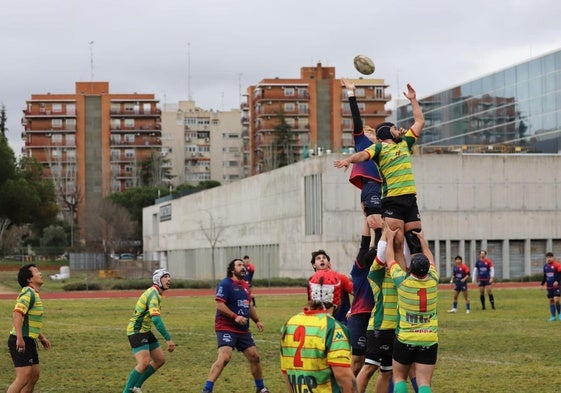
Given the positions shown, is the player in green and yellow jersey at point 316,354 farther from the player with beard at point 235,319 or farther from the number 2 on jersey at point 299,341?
the player with beard at point 235,319

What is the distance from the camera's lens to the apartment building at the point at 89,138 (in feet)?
521

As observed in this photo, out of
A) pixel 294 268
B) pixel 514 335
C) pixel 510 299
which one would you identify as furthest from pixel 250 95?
pixel 514 335

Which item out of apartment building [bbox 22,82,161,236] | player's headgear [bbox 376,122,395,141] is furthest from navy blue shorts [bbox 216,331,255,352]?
apartment building [bbox 22,82,161,236]

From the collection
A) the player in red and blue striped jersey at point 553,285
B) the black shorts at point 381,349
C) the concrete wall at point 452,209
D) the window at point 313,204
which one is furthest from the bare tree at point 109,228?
the black shorts at point 381,349

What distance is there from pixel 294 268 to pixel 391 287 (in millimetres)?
58650

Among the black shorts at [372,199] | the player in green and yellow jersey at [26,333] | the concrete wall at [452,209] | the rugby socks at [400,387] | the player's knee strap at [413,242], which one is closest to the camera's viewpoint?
the rugby socks at [400,387]

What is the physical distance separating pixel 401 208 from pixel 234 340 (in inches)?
206

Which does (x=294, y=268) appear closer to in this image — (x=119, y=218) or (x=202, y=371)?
(x=202, y=371)

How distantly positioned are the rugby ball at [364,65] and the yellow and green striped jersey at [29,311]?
18.0 feet

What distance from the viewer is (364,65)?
13477 millimetres

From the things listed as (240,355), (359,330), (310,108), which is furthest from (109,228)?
(359,330)

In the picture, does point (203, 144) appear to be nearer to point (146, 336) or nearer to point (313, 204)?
point (313, 204)

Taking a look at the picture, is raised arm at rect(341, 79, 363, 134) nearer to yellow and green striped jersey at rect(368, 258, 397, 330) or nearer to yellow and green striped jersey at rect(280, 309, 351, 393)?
yellow and green striped jersey at rect(368, 258, 397, 330)

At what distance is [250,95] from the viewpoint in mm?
165750
